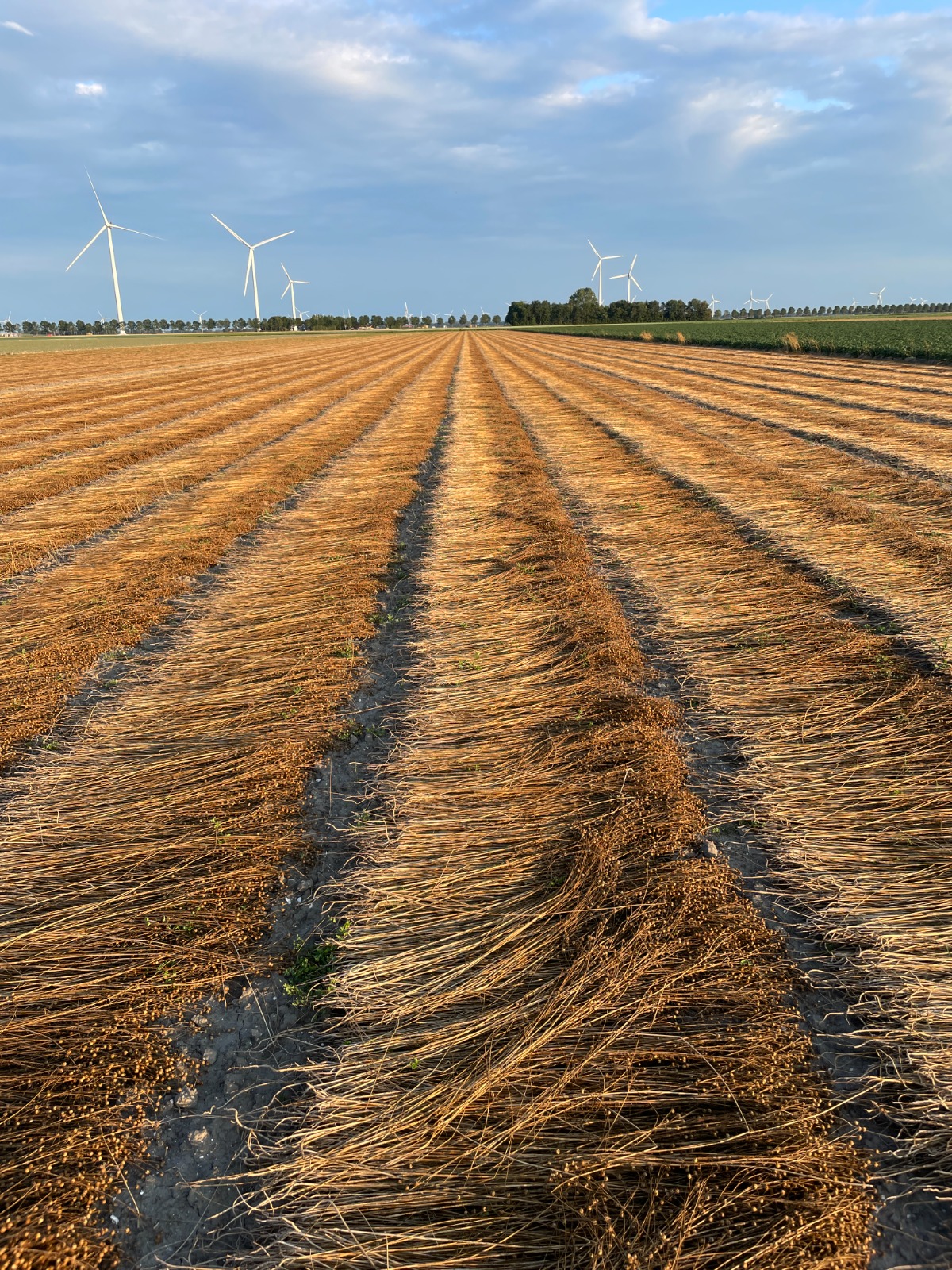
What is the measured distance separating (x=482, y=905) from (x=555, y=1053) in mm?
852

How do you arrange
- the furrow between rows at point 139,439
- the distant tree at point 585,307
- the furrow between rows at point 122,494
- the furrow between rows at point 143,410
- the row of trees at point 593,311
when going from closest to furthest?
the furrow between rows at point 122,494 → the furrow between rows at point 139,439 → the furrow between rows at point 143,410 → the row of trees at point 593,311 → the distant tree at point 585,307

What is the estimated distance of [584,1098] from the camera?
2387mm

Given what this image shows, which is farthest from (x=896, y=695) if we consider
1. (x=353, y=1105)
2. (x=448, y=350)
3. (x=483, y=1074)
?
(x=448, y=350)

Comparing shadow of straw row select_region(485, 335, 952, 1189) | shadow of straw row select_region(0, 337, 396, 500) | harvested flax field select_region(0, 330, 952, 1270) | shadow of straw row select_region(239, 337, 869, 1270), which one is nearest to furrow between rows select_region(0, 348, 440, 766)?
harvested flax field select_region(0, 330, 952, 1270)

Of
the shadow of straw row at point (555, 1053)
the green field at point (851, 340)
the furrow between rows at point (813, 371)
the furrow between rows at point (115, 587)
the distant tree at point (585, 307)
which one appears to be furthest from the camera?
the distant tree at point (585, 307)

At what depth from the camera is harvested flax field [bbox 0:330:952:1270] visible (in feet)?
7.09

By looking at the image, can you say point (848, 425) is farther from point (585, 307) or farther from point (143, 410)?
point (585, 307)

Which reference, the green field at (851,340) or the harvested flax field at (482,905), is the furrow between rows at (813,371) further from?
the harvested flax field at (482,905)

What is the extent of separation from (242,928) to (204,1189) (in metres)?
1.03

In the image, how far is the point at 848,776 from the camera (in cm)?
413

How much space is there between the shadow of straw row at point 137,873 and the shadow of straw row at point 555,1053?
Result: 0.55 metres

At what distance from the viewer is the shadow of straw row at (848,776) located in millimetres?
2572

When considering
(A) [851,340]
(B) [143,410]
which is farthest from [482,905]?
(A) [851,340]

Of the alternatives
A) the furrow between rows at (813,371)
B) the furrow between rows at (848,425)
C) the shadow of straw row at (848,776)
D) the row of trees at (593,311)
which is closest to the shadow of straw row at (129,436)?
the shadow of straw row at (848,776)
